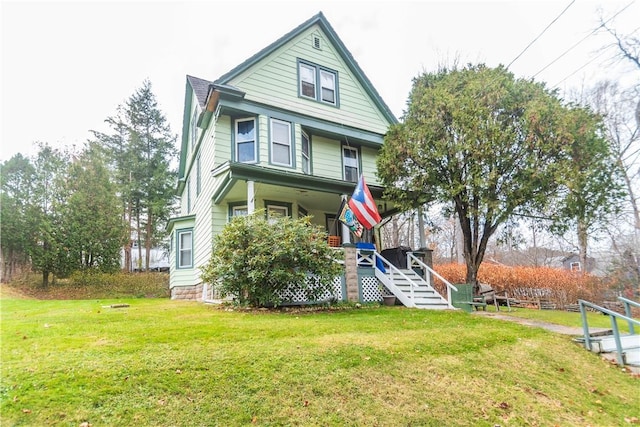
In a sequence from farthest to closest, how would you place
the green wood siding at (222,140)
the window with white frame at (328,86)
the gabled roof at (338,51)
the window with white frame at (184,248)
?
the window with white frame at (184,248) < the window with white frame at (328,86) < the gabled roof at (338,51) < the green wood siding at (222,140)

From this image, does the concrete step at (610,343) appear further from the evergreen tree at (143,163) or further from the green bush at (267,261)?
the evergreen tree at (143,163)

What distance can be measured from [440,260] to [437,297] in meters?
25.6

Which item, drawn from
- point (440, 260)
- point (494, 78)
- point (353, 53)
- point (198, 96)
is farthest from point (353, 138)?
point (440, 260)

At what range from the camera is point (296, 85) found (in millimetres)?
12438

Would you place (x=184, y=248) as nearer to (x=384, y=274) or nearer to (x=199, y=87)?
(x=199, y=87)

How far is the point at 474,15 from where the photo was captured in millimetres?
10812

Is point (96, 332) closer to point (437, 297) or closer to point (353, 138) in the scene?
point (437, 297)

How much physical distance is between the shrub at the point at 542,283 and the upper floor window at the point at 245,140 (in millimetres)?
11224

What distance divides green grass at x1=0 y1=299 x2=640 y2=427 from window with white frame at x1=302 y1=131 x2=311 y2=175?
22.9 feet

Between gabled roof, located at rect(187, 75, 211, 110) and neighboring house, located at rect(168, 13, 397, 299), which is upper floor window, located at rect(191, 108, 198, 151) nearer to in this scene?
neighboring house, located at rect(168, 13, 397, 299)

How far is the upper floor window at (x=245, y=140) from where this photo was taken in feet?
37.0

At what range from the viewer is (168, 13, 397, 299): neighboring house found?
10.8 meters

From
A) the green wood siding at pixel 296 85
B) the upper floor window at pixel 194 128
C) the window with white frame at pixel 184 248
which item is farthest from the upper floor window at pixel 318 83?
the window with white frame at pixel 184 248

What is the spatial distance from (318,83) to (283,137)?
9.91 feet
